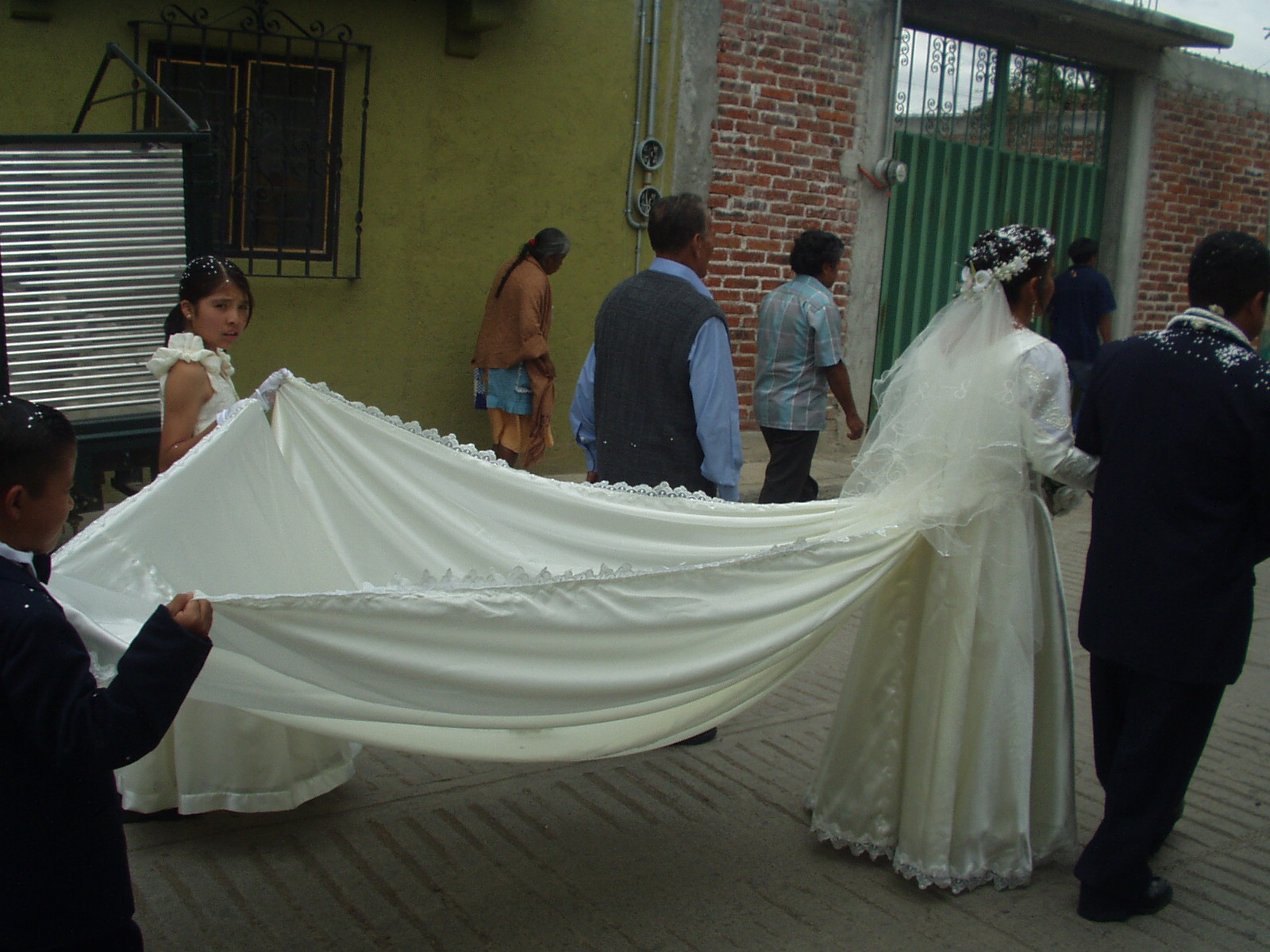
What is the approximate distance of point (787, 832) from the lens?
3.54 meters

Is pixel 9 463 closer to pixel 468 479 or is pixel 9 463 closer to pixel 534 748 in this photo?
pixel 534 748

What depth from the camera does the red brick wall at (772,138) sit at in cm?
878

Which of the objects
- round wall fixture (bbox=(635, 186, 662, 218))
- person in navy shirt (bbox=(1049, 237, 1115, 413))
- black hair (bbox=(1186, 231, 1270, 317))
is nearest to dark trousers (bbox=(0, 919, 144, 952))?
black hair (bbox=(1186, 231, 1270, 317))

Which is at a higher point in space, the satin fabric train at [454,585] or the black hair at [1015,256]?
the black hair at [1015,256]

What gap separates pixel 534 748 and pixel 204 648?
44.6 inches

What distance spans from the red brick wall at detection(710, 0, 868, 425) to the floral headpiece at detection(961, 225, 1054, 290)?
554cm

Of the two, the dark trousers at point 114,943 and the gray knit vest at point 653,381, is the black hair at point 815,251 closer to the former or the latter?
the gray knit vest at point 653,381

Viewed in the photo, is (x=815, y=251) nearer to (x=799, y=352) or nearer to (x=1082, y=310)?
(x=799, y=352)

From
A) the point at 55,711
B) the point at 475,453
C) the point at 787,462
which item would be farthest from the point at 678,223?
the point at 55,711

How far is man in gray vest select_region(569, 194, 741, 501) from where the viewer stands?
404 centimetres

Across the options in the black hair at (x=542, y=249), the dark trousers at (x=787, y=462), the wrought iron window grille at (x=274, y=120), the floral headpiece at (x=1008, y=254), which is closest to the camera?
the floral headpiece at (x=1008, y=254)

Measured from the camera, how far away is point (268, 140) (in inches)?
274

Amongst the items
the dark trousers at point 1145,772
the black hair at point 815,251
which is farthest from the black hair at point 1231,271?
the black hair at point 815,251

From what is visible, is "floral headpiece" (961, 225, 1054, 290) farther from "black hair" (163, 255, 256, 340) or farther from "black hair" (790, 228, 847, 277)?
"black hair" (790, 228, 847, 277)
